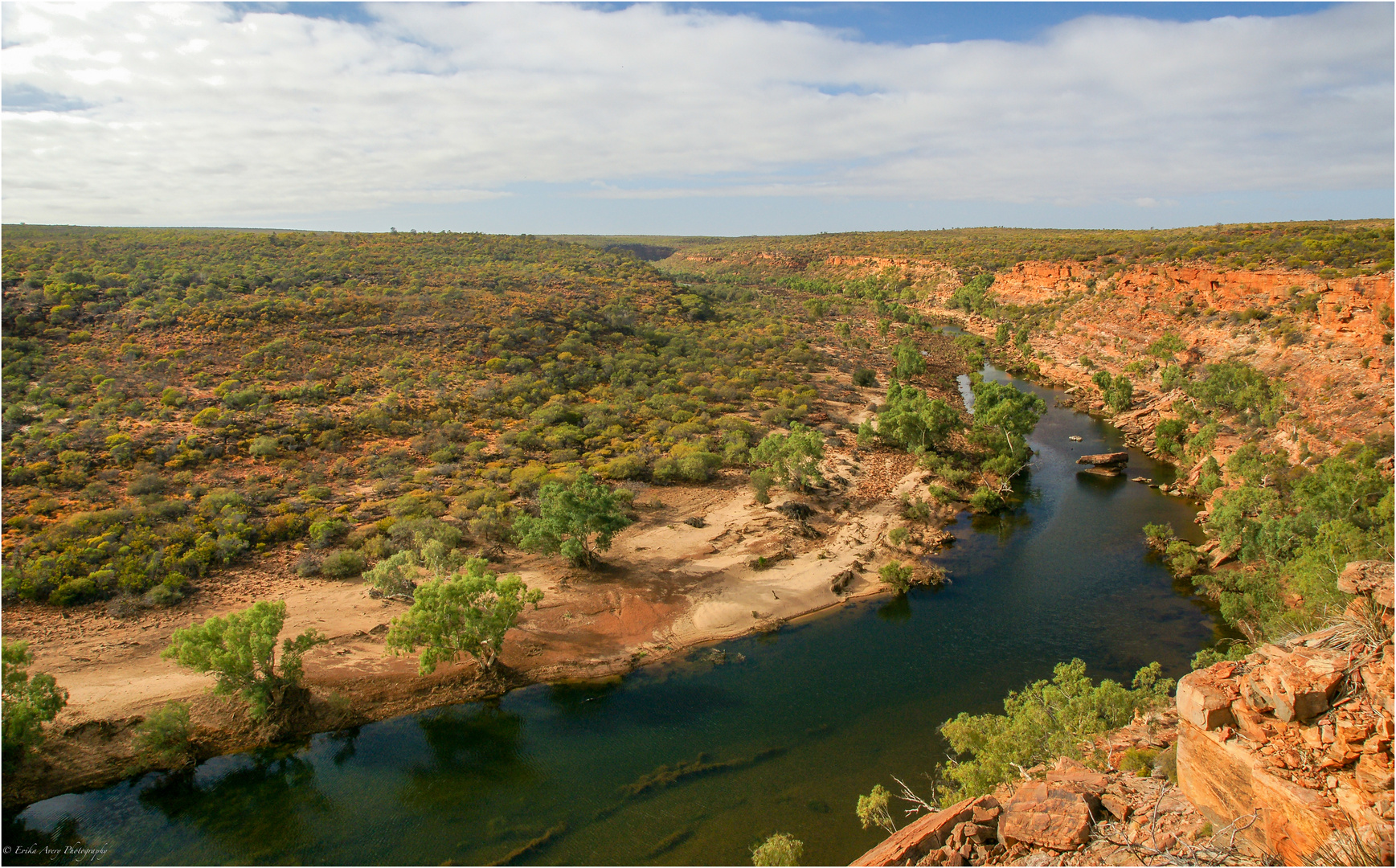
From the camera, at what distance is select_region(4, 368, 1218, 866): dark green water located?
1733 cm

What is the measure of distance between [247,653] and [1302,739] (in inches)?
961

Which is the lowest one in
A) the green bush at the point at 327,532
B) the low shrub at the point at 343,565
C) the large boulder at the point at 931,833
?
the low shrub at the point at 343,565

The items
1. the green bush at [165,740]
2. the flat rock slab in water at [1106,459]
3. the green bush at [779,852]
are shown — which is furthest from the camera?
the flat rock slab in water at [1106,459]

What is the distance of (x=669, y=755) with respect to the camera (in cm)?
2006

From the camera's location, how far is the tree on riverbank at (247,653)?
64.1 ft

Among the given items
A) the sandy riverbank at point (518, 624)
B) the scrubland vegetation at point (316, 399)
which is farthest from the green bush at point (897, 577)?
the scrubland vegetation at point (316, 399)

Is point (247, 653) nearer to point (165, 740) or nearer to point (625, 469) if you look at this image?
point (165, 740)

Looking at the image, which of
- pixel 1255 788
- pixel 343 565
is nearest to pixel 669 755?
pixel 1255 788

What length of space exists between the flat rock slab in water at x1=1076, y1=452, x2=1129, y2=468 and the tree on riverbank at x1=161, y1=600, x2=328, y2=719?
4308cm

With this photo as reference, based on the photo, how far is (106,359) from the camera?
46.3 m

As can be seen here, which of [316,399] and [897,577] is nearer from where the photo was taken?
[897,577]

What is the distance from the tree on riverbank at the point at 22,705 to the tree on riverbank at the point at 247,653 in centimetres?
265

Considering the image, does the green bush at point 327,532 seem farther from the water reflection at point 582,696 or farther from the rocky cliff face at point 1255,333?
the rocky cliff face at point 1255,333

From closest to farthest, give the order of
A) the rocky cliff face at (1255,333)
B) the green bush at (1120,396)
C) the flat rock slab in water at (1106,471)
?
1. the rocky cliff face at (1255,333)
2. the flat rock slab in water at (1106,471)
3. the green bush at (1120,396)
